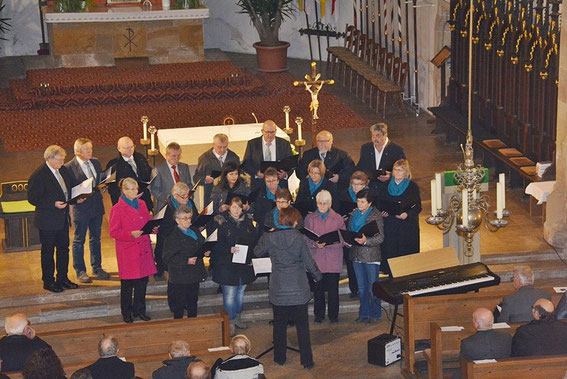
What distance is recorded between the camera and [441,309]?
10281mm

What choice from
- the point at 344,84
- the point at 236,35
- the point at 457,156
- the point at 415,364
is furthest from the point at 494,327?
the point at 236,35

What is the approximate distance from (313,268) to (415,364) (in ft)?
4.02

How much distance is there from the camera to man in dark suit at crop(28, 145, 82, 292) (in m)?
A: 11.4

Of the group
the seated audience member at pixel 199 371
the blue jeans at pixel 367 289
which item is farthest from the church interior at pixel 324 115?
the seated audience member at pixel 199 371

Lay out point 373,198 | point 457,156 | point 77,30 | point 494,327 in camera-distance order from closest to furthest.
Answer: point 494,327
point 373,198
point 457,156
point 77,30

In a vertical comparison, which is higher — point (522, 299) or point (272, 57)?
point (272, 57)

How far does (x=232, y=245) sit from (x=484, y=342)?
2752 millimetres

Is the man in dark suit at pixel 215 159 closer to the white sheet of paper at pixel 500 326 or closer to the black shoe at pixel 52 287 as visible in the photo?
the black shoe at pixel 52 287

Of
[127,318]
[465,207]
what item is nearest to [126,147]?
[127,318]

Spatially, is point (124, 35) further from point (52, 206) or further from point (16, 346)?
point (16, 346)

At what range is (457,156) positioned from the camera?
16547 millimetres

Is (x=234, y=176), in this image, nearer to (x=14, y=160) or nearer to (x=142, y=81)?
(x=14, y=160)

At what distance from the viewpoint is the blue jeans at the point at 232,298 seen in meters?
11.0

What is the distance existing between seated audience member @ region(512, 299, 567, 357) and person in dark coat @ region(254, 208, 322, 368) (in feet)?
6.56
